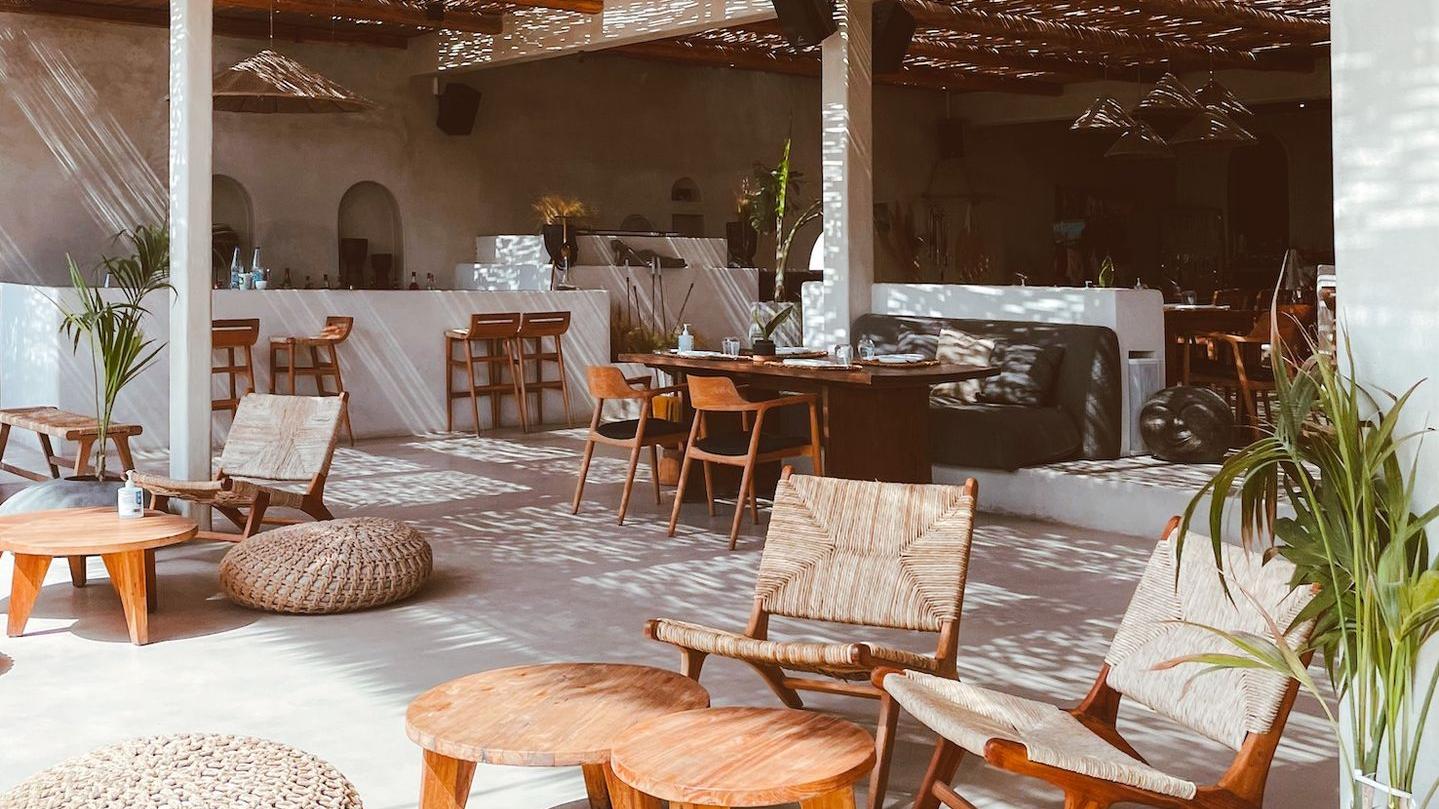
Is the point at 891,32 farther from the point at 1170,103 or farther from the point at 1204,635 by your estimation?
the point at 1204,635

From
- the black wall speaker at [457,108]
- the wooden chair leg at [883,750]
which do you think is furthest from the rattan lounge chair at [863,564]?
the black wall speaker at [457,108]

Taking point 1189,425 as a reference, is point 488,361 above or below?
above

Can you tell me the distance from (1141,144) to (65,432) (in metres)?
8.26

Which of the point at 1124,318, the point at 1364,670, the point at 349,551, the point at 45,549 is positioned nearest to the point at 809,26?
the point at 1124,318

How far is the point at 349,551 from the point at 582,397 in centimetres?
697

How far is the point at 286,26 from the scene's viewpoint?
14180 millimetres

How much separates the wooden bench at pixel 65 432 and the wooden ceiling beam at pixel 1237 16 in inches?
323

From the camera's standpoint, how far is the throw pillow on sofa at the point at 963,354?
8289mm

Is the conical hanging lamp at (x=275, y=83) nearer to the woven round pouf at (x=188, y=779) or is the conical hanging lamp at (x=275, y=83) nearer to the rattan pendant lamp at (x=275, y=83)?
the rattan pendant lamp at (x=275, y=83)

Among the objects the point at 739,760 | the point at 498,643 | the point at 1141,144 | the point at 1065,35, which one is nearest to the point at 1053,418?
the point at 498,643

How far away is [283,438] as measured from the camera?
682 cm

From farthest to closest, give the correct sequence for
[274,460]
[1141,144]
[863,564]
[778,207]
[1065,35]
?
[1065,35]
[1141,144]
[778,207]
[274,460]
[863,564]

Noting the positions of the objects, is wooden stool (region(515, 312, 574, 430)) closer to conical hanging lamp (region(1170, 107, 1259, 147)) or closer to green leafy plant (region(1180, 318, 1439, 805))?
conical hanging lamp (region(1170, 107, 1259, 147))

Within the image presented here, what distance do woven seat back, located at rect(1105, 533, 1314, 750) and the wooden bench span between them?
17.6 feet
